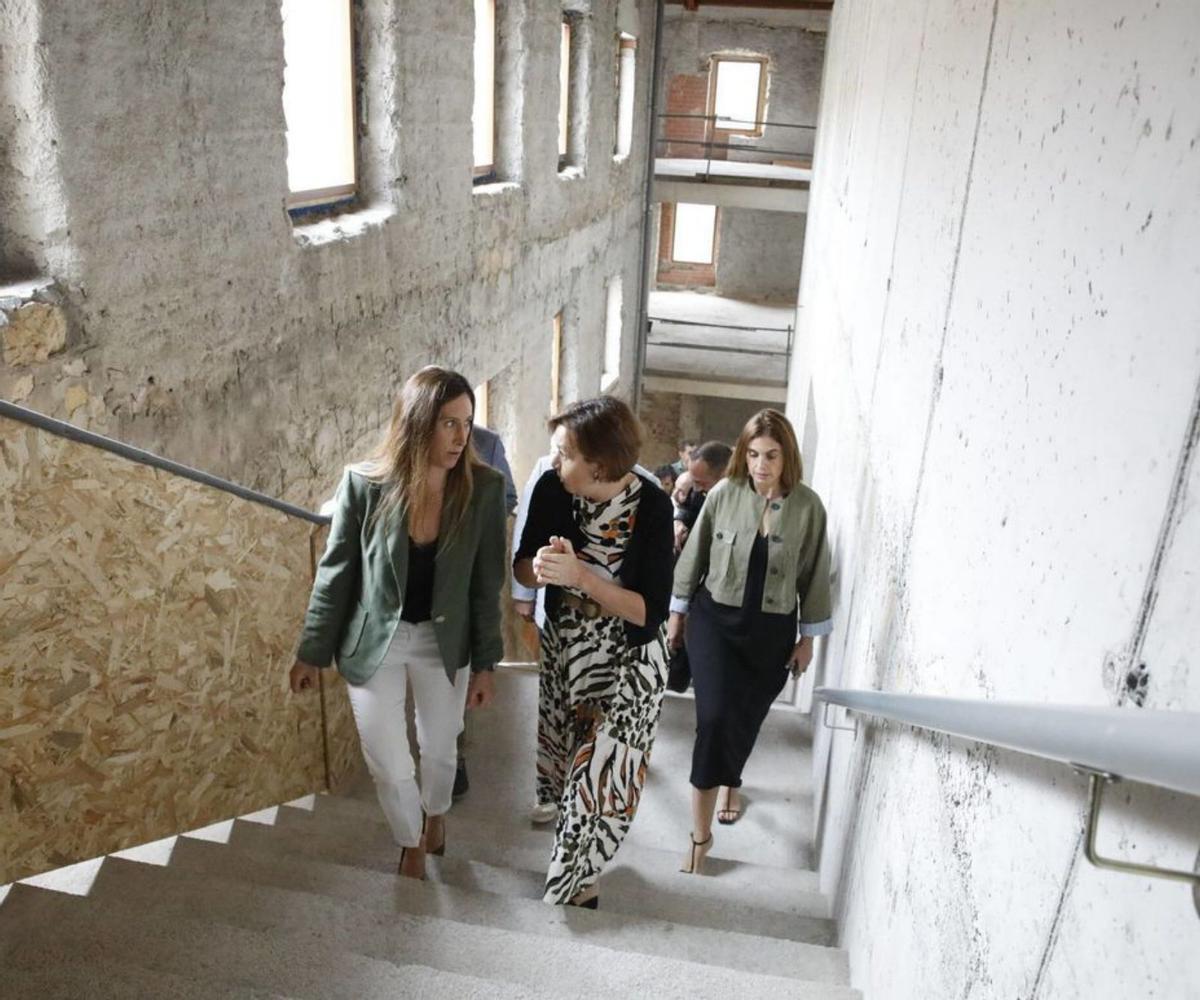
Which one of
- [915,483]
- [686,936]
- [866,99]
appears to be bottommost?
[686,936]

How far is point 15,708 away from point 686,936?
6.53 feet

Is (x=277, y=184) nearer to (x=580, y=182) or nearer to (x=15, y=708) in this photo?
(x=15, y=708)

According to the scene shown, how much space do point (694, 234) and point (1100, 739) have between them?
60.2 feet

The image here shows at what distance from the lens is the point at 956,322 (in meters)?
2.44

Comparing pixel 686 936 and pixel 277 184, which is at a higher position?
pixel 277 184

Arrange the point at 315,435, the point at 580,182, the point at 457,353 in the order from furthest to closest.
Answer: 1. the point at 580,182
2. the point at 457,353
3. the point at 315,435

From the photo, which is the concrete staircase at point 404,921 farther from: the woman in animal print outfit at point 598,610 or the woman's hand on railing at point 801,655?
the woman's hand on railing at point 801,655

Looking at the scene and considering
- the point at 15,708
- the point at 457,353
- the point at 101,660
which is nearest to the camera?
the point at 15,708

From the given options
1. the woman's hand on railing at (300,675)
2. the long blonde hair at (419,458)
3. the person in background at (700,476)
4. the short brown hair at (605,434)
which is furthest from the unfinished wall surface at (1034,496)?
the person in background at (700,476)

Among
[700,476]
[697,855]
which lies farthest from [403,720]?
[700,476]

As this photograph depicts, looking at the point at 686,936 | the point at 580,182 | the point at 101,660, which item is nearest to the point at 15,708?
the point at 101,660

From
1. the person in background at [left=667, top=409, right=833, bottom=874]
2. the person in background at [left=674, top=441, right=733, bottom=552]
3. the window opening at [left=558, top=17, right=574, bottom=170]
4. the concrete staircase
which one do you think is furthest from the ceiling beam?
the concrete staircase

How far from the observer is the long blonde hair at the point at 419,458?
285 centimetres

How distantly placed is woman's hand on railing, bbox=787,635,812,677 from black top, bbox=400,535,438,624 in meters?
1.68
